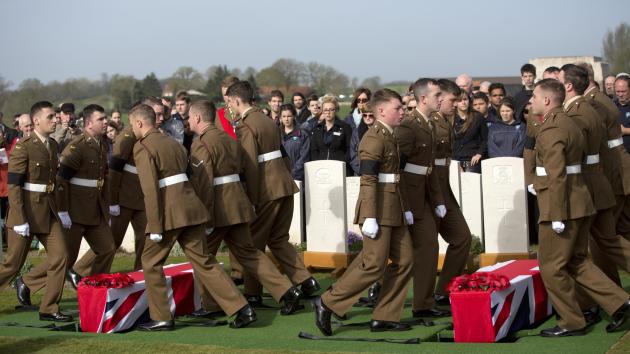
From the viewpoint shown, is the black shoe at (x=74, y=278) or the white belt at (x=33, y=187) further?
the black shoe at (x=74, y=278)

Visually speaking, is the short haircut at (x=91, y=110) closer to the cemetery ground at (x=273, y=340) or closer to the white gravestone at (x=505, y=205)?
the cemetery ground at (x=273, y=340)

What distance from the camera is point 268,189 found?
1054cm

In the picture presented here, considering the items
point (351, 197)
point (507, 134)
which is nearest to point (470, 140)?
point (507, 134)

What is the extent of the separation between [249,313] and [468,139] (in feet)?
19.3

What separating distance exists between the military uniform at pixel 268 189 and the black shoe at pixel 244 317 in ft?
3.95

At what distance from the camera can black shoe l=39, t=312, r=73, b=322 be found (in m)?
10.0

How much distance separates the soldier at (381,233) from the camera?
8805mm

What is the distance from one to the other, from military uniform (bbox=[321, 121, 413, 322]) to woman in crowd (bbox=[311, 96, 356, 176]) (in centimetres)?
592

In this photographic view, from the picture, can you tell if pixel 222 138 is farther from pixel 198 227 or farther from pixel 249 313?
pixel 249 313

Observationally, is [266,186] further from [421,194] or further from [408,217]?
[408,217]

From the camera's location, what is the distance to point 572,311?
332 inches

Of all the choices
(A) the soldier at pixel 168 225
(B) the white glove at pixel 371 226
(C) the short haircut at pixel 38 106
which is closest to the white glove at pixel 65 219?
(C) the short haircut at pixel 38 106

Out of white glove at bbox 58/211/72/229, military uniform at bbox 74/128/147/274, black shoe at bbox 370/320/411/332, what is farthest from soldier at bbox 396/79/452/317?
white glove at bbox 58/211/72/229

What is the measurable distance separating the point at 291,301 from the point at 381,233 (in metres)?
1.54
